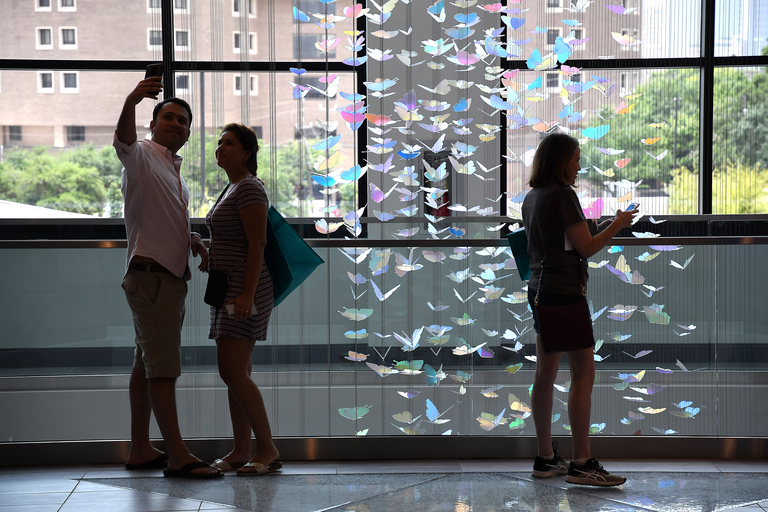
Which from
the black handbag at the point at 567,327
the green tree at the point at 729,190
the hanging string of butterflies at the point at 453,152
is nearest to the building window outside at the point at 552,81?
the hanging string of butterflies at the point at 453,152

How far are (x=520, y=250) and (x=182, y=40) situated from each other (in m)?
1.60

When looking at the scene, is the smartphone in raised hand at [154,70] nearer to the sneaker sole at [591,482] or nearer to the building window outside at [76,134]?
the building window outside at [76,134]

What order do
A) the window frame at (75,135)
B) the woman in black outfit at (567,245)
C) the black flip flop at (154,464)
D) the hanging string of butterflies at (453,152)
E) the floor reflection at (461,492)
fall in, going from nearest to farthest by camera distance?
the floor reflection at (461,492)
the woman in black outfit at (567,245)
the black flip flop at (154,464)
the hanging string of butterflies at (453,152)
the window frame at (75,135)

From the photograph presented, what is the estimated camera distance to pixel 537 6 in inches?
119

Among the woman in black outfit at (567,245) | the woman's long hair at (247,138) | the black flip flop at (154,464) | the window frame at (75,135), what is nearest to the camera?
the woman in black outfit at (567,245)

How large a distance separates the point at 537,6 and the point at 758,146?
111 centimetres

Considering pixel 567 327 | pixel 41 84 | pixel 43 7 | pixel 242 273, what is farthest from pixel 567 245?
pixel 43 7

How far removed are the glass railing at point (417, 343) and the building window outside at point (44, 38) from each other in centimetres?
84

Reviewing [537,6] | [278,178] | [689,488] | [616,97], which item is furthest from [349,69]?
[689,488]

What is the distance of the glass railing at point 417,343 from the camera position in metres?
3.05

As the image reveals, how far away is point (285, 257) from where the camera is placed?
2.80 m

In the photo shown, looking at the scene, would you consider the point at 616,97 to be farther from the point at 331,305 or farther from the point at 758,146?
the point at 331,305

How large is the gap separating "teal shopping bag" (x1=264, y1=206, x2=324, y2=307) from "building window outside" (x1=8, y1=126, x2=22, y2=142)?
1265 millimetres

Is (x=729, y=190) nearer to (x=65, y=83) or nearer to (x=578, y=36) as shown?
(x=578, y=36)
